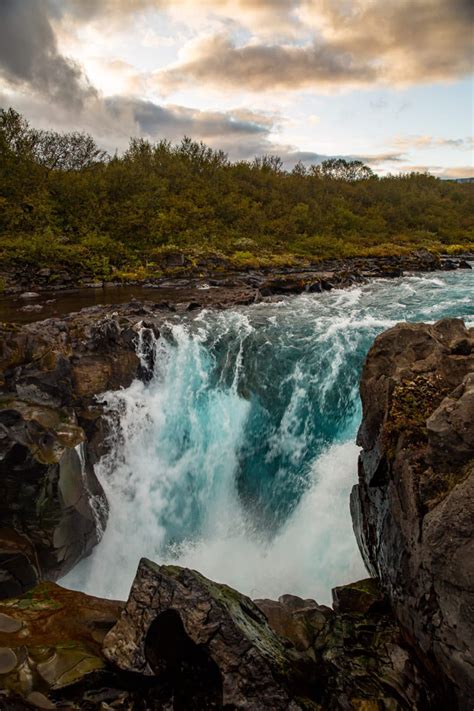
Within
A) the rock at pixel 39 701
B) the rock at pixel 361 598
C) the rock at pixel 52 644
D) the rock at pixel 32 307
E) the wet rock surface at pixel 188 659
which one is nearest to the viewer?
the rock at pixel 39 701

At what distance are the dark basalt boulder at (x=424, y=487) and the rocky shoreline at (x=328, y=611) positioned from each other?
2 cm

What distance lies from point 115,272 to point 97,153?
122ft

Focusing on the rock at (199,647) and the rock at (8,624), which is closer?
the rock at (199,647)

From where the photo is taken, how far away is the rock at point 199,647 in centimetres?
573

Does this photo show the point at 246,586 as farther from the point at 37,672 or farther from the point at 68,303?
the point at 68,303

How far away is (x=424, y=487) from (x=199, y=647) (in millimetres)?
4101

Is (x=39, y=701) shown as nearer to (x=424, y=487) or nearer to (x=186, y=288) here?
Answer: (x=424, y=487)

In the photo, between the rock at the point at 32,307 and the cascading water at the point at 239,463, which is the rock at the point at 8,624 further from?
the rock at the point at 32,307

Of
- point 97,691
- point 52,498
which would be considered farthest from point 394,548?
point 52,498

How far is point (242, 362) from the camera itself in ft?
58.5

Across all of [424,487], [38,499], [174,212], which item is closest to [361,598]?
[424,487]

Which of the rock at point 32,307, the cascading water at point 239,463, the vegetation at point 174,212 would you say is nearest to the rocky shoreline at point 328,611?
the cascading water at point 239,463

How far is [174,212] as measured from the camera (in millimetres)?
57656

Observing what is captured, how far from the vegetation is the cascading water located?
74.3ft
